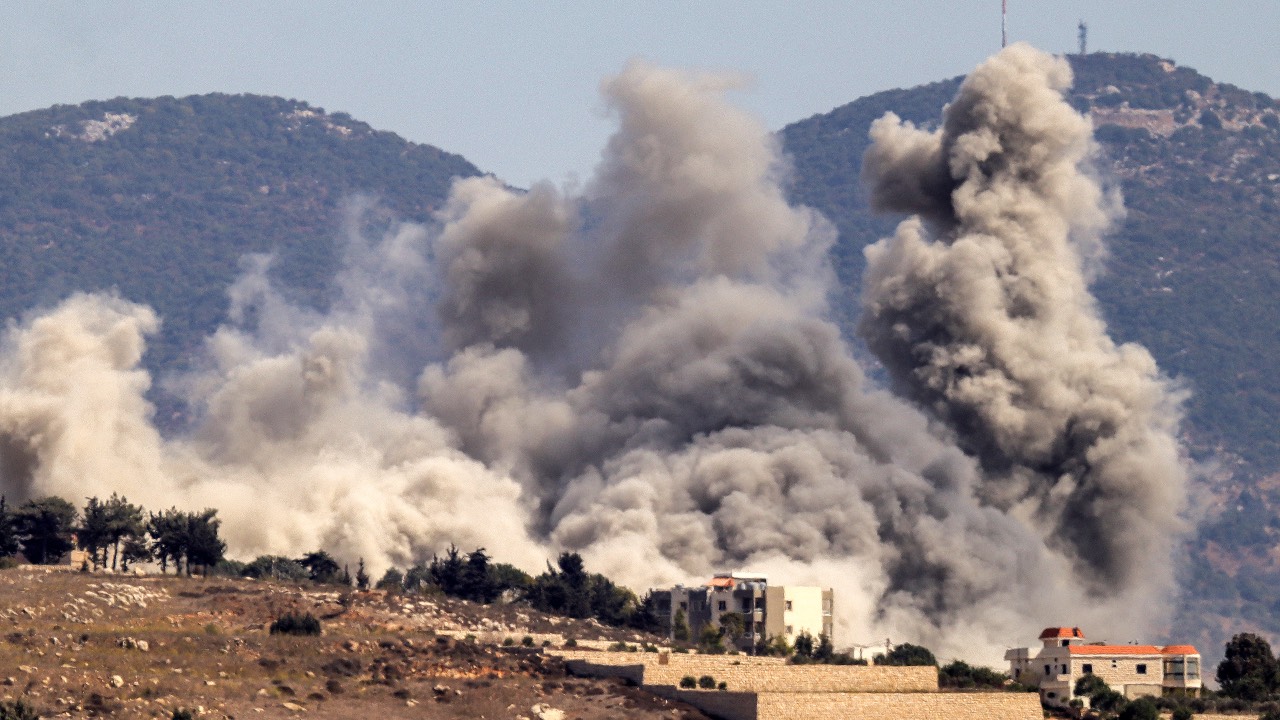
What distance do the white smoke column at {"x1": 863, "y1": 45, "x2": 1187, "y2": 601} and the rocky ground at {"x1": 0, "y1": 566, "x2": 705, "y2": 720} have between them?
125 feet

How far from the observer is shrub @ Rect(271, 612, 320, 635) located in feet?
275

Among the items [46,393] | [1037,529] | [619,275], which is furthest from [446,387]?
[1037,529]

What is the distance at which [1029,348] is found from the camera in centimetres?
12481

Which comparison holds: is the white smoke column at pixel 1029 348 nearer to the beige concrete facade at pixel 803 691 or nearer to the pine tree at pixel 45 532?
the beige concrete facade at pixel 803 691

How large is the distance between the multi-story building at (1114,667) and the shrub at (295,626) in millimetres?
30522

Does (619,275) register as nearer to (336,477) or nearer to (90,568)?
(336,477)

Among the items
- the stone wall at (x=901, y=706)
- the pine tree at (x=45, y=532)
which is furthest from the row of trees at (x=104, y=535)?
the stone wall at (x=901, y=706)

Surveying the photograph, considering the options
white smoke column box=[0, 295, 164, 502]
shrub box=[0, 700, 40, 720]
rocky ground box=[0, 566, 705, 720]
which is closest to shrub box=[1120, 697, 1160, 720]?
rocky ground box=[0, 566, 705, 720]

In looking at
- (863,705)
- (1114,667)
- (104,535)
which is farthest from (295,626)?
(1114,667)

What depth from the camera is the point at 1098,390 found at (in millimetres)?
125375

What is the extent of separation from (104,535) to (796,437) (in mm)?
39069

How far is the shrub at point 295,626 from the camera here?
83.9 metres

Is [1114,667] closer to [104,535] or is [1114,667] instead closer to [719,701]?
[719,701]

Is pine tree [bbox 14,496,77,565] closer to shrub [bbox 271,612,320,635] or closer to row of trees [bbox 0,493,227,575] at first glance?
row of trees [bbox 0,493,227,575]
